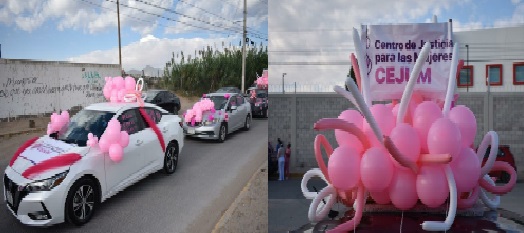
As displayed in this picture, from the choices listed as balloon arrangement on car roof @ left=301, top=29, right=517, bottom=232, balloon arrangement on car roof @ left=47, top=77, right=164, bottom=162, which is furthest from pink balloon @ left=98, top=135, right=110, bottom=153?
balloon arrangement on car roof @ left=301, top=29, right=517, bottom=232

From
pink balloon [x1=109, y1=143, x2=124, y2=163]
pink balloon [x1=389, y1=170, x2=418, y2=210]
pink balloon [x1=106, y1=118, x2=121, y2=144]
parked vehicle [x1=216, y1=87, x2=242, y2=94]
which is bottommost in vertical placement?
pink balloon [x1=389, y1=170, x2=418, y2=210]

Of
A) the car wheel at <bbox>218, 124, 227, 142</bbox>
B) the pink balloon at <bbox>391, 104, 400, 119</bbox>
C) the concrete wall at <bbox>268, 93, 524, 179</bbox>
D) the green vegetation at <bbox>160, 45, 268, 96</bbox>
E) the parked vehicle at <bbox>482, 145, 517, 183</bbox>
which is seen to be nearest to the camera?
the pink balloon at <bbox>391, 104, 400, 119</bbox>

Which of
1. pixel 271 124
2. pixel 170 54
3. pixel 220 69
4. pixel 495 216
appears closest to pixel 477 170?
pixel 495 216

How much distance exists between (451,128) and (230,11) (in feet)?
5.63

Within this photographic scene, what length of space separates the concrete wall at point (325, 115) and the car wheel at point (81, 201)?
3.53 feet

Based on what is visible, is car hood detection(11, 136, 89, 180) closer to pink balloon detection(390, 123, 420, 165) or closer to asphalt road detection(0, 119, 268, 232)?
asphalt road detection(0, 119, 268, 232)

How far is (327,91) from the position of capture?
2602 mm

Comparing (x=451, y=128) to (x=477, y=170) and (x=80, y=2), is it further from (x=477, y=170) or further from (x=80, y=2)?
(x=80, y=2)

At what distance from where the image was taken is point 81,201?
271cm

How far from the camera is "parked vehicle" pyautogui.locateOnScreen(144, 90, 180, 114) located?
2994 mm

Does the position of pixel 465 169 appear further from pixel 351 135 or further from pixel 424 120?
pixel 351 135

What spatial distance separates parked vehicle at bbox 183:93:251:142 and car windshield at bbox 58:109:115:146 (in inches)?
20.9

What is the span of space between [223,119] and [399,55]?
1.27m

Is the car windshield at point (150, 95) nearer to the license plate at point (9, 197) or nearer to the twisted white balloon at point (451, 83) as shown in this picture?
the license plate at point (9, 197)
